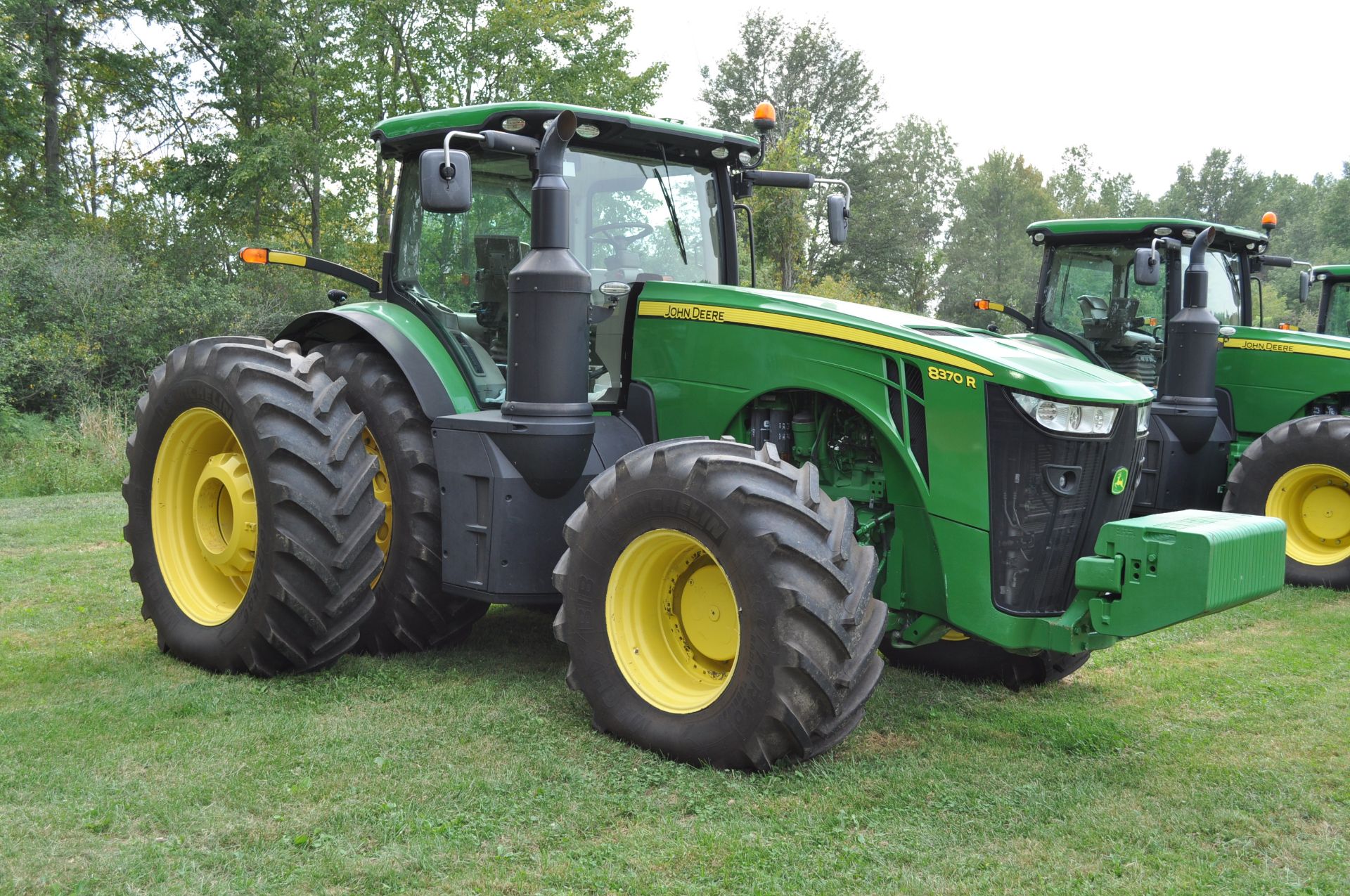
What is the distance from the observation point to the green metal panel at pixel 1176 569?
357 cm

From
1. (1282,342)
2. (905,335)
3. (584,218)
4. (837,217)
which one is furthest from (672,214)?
(1282,342)

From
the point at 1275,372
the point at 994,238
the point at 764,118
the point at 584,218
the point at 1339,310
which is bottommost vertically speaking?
the point at 1275,372

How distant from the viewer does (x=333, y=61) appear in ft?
79.5

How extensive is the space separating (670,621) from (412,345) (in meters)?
1.90

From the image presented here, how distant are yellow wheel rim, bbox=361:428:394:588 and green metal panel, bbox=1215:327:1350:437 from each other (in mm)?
→ 6438

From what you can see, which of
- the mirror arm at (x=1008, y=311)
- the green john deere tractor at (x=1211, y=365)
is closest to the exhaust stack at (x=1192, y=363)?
the green john deere tractor at (x=1211, y=365)

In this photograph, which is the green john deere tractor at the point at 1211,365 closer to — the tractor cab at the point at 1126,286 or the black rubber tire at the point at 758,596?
the tractor cab at the point at 1126,286

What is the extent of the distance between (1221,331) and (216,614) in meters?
7.17

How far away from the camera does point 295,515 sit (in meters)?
4.63

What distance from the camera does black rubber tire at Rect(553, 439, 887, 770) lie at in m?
3.63

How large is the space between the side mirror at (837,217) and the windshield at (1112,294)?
4153mm

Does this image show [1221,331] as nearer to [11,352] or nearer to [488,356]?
[488,356]

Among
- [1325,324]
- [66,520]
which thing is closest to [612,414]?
[66,520]

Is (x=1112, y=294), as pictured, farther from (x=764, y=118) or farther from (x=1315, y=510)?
(x=764, y=118)
